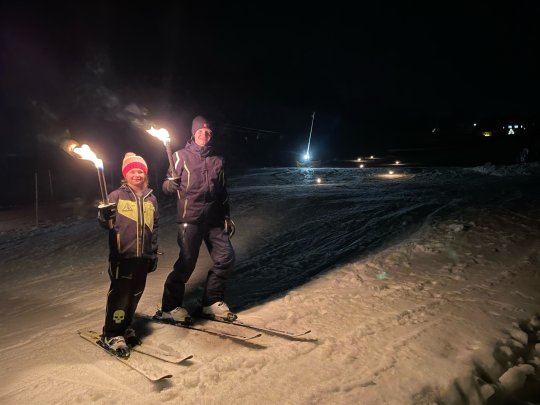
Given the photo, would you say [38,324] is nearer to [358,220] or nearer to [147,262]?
[147,262]

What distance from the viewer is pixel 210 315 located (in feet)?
14.4

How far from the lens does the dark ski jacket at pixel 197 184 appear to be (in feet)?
13.6

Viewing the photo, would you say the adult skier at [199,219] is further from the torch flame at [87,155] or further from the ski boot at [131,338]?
the torch flame at [87,155]

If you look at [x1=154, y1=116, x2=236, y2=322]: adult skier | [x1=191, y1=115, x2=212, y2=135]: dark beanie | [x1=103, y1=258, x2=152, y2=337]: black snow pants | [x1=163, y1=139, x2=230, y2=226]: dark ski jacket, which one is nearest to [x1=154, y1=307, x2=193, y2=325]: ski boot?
[x1=154, y1=116, x2=236, y2=322]: adult skier

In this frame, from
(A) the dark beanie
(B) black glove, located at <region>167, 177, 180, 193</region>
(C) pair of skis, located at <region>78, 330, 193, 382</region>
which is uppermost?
(A) the dark beanie

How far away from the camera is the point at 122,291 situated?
3.66 m

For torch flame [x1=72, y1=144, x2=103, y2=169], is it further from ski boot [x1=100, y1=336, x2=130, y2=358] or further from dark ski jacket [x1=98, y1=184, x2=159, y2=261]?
ski boot [x1=100, y1=336, x2=130, y2=358]

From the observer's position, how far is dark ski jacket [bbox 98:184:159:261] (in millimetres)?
3596

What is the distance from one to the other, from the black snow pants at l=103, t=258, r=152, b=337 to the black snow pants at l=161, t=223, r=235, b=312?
19.0 inches

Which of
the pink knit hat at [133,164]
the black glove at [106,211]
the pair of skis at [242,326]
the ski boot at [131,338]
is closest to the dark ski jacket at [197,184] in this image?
the pink knit hat at [133,164]

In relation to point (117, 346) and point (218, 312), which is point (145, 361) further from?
point (218, 312)

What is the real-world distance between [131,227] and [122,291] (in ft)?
1.98

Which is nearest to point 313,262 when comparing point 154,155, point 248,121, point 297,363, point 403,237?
point 403,237

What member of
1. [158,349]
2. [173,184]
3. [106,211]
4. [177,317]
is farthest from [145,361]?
[173,184]
